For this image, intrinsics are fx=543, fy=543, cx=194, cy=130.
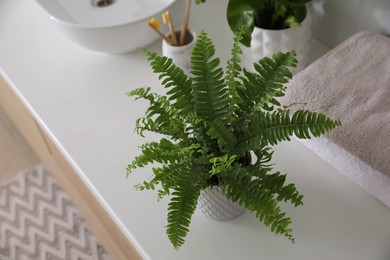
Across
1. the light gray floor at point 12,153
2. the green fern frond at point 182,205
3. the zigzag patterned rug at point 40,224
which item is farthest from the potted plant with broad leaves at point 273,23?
the light gray floor at point 12,153

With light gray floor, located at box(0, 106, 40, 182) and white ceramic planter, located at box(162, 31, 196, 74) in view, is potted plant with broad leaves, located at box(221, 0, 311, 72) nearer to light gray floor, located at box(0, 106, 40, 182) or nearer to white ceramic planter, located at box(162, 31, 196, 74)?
white ceramic planter, located at box(162, 31, 196, 74)

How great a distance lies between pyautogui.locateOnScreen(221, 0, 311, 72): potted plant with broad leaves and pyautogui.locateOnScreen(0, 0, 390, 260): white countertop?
0.13 m

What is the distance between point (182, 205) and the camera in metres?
0.79

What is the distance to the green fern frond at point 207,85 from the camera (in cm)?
80

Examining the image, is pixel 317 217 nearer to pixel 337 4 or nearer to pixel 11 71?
pixel 337 4

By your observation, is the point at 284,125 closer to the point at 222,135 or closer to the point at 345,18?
the point at 222,135

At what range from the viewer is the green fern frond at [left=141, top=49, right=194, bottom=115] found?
804 mm

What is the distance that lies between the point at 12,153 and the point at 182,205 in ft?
4.69

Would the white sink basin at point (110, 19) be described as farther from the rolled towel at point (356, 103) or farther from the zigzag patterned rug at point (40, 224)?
the zigzag patterned rug at point (40, 224)

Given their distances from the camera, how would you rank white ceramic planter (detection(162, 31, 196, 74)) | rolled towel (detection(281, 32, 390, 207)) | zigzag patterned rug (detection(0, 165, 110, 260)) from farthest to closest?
1. zigzag patterned rug (detection(0, 165, 110, 260))
2. white ceramic planter (detection(162, 31, 196, 74))
3. rolled towel (detection(281, 32, 390, 207))

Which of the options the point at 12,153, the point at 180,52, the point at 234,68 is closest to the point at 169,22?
the point at 180,52

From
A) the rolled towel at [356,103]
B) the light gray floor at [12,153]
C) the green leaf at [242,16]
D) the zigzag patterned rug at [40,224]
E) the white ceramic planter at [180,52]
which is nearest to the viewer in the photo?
the rolled towel at [356,103]

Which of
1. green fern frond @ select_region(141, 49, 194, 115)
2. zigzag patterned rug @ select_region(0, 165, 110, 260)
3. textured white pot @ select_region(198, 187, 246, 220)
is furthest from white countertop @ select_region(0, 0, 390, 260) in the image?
zigzag patterned rug @ select_region(0, 165, 110, 260)

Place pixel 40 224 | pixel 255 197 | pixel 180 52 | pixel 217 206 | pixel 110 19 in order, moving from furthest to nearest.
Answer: pixel 40 224 < pixel 110 19 < pixel 180 52 < pixel 217 206 < pixel 255 197
